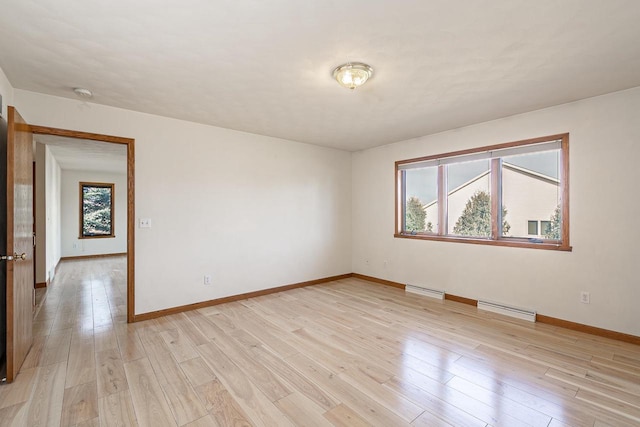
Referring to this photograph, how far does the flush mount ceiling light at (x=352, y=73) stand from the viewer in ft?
7.92

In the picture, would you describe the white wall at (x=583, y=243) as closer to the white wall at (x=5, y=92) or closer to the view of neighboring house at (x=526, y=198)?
the view of neighboring house at (x=526, y=198)

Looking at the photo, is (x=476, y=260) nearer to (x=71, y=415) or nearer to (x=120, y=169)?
(x=71, y=415)

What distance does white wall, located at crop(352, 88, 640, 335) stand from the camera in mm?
2953

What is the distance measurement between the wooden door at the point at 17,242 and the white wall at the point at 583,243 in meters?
4.85

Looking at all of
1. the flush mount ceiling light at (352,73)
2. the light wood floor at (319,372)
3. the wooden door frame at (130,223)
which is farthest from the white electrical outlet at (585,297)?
the wooden door frame at (130,223)

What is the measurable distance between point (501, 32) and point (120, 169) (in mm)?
9313

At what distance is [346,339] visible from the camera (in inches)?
120

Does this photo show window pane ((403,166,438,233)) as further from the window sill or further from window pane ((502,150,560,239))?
window pane ((502,150,560,239))

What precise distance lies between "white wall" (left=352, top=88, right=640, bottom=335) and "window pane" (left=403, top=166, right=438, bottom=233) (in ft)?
1.55

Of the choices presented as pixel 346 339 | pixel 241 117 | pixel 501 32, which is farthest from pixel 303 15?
pixel 346 339

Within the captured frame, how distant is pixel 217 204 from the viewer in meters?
4.21

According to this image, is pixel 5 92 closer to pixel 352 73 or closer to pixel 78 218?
pixel 352 73

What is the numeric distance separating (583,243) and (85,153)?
8407mm

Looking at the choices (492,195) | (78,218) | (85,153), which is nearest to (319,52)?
(492,195)
